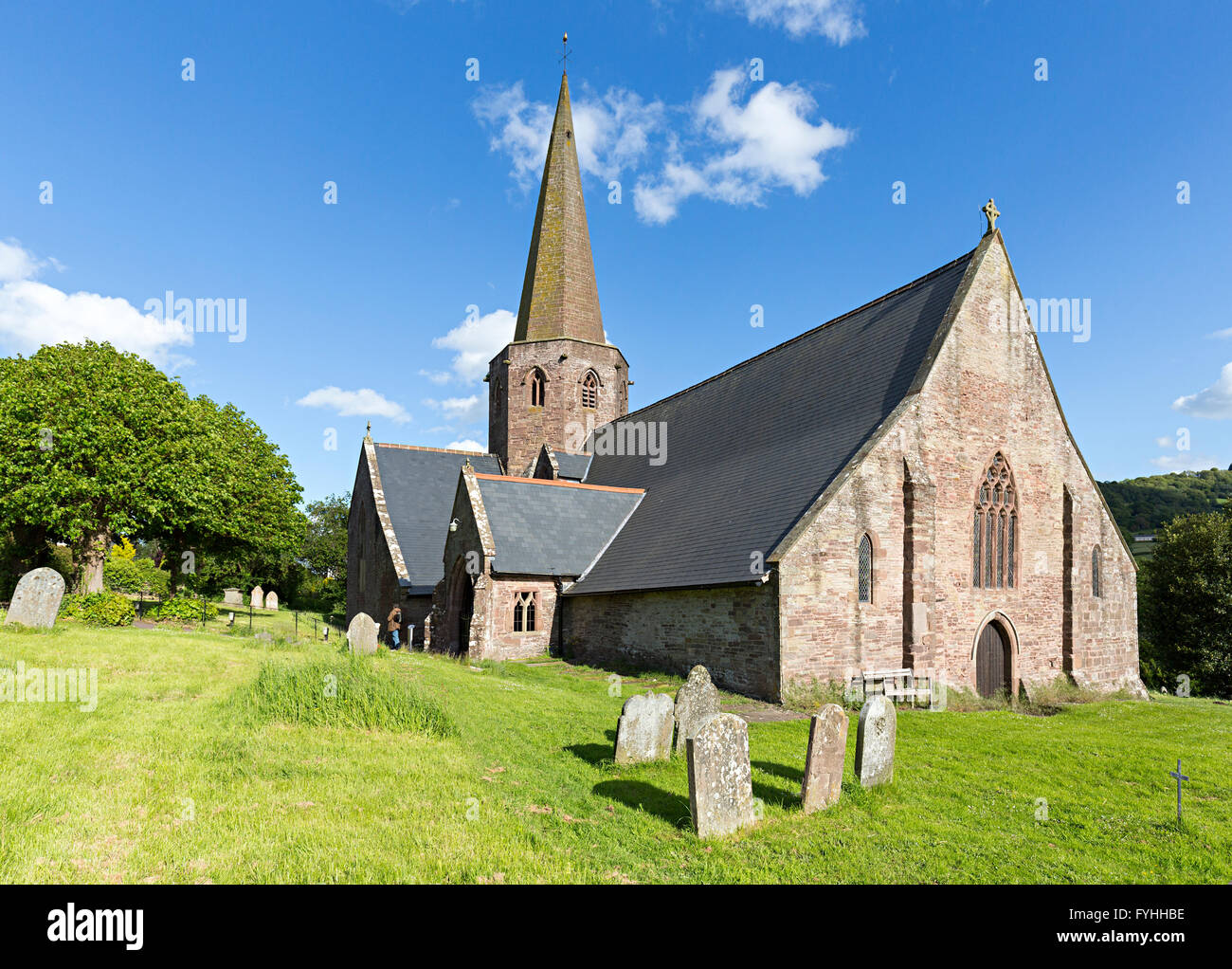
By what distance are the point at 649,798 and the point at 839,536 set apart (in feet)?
34.0

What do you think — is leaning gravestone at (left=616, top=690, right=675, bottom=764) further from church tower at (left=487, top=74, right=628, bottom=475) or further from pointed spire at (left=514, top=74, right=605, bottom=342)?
pointed spire at (left=514, top=74, right=605, bottom=342)

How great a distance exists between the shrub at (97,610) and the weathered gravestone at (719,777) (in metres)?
23.1

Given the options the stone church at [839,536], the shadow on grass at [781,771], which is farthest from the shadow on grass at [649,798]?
the stone church at [839,536]

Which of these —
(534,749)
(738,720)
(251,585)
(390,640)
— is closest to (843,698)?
(534,749)

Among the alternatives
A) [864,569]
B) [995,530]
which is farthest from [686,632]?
[995,530]

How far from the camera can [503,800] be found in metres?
8.22

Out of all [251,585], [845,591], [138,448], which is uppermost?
[138,448]

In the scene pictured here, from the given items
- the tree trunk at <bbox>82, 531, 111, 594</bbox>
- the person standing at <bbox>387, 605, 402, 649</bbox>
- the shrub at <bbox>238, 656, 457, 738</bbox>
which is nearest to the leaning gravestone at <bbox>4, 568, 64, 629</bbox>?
the tree trunk at <bbox>82, 531, 111, 594</bbox>

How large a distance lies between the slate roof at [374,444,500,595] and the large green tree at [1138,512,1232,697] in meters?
31.0

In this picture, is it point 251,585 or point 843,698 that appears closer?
point 843,698

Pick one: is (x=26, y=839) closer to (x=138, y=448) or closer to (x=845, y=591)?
(x=845, y=591)

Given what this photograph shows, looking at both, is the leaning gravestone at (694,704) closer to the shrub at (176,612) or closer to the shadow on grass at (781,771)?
the shadow on grass at (781,771)
